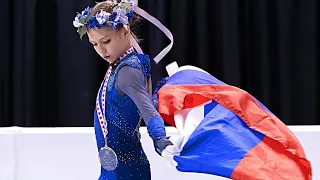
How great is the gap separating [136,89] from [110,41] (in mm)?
205

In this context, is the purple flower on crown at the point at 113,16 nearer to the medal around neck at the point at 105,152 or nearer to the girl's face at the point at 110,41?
the girl's face at the point at 110,41

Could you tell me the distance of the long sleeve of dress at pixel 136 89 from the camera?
1653mm

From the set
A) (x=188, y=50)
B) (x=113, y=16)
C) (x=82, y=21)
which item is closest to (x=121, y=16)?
(x=113, y=16)

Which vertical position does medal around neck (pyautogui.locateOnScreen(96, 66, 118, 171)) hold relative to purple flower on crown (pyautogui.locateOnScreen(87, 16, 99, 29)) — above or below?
below

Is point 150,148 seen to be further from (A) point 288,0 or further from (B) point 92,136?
(A) point 288,0

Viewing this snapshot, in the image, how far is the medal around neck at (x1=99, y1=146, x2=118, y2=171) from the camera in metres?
1.80

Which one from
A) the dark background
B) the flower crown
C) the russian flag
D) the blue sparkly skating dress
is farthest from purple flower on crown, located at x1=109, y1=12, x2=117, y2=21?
the dark background

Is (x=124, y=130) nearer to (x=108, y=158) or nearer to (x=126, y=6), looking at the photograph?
(x=108, y=158)

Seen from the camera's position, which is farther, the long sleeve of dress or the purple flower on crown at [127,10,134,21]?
the purple flower on crown at [127,10,134,21]

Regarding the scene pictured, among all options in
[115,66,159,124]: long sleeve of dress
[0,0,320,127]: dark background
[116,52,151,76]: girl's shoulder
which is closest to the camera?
[115,66,159,124]: long sleeve of dress

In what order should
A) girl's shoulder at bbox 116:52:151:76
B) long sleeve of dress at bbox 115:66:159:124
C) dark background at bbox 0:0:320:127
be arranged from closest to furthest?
long sleeve of dress at bbox 115:66:159:124
girl's shoulder at bbox 116:52:151:76
dark background at bbox 0:0:320:127

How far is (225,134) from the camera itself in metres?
1.74

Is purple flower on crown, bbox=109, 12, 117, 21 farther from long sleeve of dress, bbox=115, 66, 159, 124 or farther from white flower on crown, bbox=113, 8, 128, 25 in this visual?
long sleeve of dress, bbox=115, 66, 159, 124

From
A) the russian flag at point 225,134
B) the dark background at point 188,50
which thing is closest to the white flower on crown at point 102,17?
the russian flag at point 225,134
